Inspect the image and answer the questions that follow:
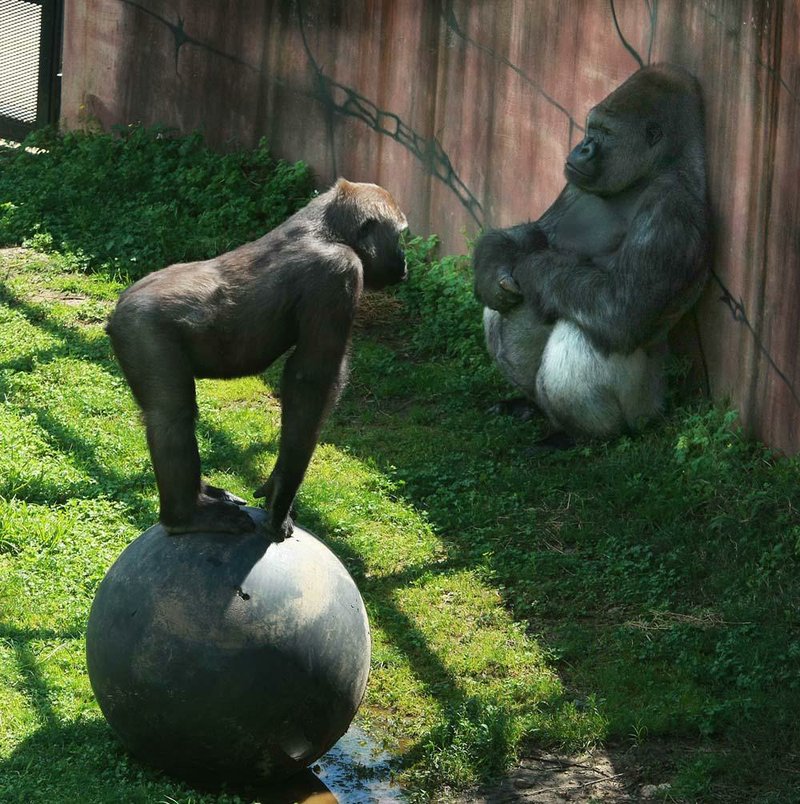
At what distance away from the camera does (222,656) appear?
412 centimetres

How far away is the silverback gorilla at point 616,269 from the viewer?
6.78m

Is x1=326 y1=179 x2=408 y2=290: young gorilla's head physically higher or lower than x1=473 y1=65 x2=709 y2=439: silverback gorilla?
higher

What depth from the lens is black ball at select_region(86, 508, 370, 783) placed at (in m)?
4.13

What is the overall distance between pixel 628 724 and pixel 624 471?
2072 millimetres

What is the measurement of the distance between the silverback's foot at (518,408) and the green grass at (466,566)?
0.11 meters

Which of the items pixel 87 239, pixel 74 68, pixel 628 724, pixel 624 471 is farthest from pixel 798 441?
pixel 74 68

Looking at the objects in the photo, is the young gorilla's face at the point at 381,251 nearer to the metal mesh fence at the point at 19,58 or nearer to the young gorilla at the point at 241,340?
the young gorilla at the point at 241,340

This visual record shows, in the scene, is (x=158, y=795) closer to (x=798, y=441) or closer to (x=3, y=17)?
(x=798, y=441)

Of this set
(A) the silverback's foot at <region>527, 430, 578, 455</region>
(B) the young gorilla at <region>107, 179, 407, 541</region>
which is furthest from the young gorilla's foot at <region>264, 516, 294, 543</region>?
(A) the silverback's foot at <region>527, 430, 578, 455</region>

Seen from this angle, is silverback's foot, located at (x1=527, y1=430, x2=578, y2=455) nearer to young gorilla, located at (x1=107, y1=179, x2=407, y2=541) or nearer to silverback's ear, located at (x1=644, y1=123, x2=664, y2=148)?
silverback's ear, located at (x1=644, y1=123, x2=664, y2=148)

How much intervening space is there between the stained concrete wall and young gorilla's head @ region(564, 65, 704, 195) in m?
0.11

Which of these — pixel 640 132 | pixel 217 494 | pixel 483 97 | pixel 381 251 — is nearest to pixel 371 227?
pixel 381 251

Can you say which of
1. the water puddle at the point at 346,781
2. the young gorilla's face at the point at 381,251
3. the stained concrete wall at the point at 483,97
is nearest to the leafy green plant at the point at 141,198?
the stained concrete wall at the point at 483,97

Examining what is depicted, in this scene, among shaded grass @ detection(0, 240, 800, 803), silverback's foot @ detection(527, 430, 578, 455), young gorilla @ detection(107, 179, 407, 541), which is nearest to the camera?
young gorilla @ detection(107, 179, 407, 541)
